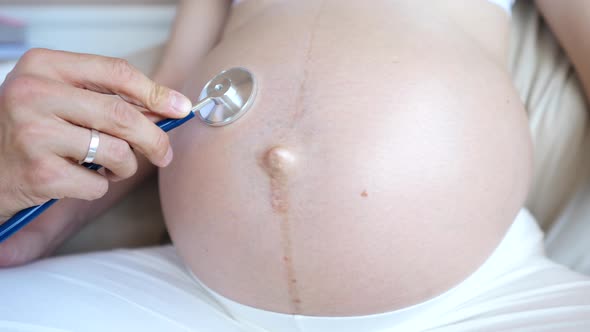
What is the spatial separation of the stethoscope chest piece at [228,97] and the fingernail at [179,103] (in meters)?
0.04

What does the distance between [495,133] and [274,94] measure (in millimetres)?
287

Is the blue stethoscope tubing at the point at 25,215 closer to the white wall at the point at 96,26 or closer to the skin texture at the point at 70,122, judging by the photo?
the skin texture at the point at 70,122

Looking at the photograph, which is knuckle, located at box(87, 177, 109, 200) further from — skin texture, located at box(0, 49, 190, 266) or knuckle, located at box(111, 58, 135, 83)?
knuckle, located at box(111, 58, 135, 83)

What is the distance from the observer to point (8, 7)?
1.26m

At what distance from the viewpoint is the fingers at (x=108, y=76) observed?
0.52 m

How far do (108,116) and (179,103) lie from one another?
0.08 meters

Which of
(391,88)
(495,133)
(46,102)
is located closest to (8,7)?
(46,102)

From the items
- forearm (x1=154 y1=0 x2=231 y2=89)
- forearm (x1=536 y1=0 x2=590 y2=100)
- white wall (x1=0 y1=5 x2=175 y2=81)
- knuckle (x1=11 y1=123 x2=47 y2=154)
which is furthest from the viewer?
white wall (x1=0 y1=5 x2=175 y2=81)

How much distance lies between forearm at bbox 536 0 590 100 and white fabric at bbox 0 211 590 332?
28 centimetres

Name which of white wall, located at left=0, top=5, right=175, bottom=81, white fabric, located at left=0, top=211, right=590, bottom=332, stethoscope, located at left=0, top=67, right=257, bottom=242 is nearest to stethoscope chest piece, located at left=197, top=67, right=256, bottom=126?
stethoscope, located at left=0, top=67, right=257, bottom=242

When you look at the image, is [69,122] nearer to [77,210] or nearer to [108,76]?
[108,76]

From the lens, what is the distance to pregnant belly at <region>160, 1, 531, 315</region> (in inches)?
21.5

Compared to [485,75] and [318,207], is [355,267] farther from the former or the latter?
[485,75]

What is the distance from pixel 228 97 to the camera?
59 cm
